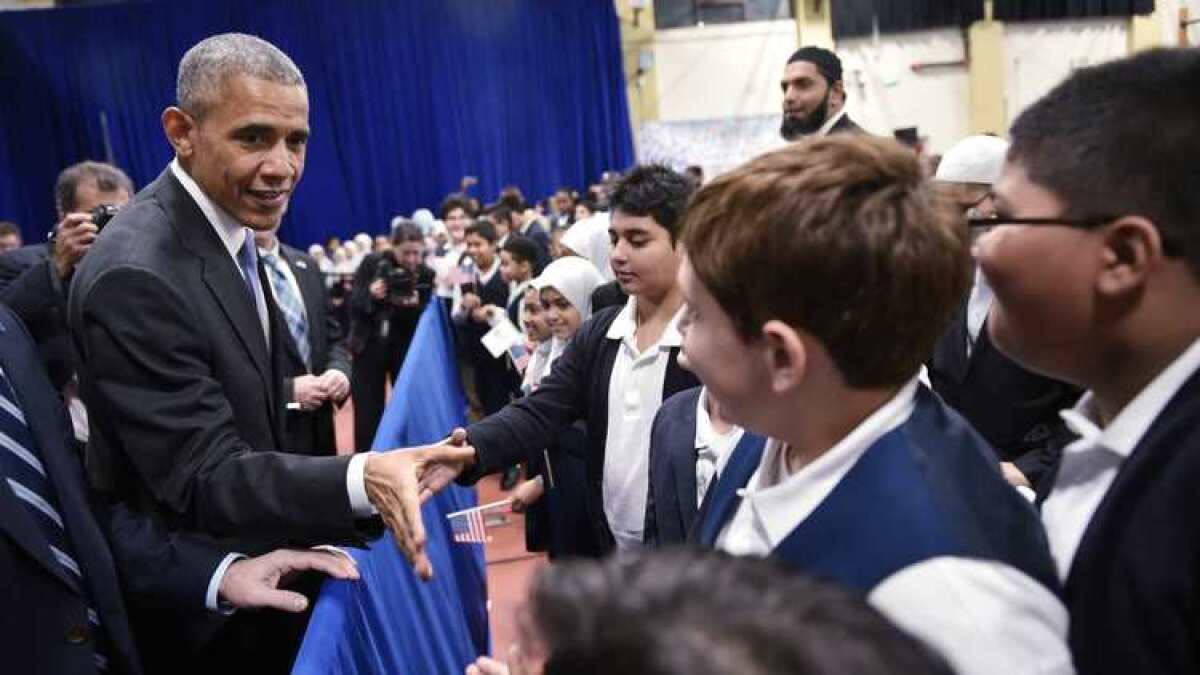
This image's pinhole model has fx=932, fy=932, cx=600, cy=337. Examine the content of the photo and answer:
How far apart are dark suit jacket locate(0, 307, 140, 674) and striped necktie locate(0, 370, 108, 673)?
15mm

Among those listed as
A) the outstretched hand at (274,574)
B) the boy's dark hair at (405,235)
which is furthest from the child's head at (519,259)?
the outstretched hand at (274,574)

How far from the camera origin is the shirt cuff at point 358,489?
161 cm

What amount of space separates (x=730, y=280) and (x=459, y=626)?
2115 millimetres

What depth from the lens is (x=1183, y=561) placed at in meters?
0.79

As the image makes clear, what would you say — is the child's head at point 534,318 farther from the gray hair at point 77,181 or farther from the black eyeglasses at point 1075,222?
the black eyeglasses at point 1075,222

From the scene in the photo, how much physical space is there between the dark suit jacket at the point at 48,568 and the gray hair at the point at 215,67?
52 centimetres

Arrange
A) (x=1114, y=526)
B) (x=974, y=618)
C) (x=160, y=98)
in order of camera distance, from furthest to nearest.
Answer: (x=160, y=98)
(x=1114, y=526)
(x=974, y=618)

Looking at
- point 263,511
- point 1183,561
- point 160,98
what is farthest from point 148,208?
point 160,98

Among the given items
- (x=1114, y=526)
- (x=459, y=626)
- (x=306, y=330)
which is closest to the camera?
(x=1114, y=526)

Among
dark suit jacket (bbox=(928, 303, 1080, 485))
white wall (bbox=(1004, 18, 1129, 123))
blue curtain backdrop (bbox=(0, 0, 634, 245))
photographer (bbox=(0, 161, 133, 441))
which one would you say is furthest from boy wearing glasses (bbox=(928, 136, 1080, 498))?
white wall (bbox=(1004, 18, 1129, 123))

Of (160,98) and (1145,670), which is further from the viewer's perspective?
(160,98)

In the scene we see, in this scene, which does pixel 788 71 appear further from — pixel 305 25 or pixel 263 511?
pixel 305 25

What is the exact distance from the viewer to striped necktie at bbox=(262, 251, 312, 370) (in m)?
3.37

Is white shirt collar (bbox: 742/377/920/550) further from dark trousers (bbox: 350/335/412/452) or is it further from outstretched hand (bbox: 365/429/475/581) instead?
Answer: dark trousers (bbox: 350/335/412/452)
